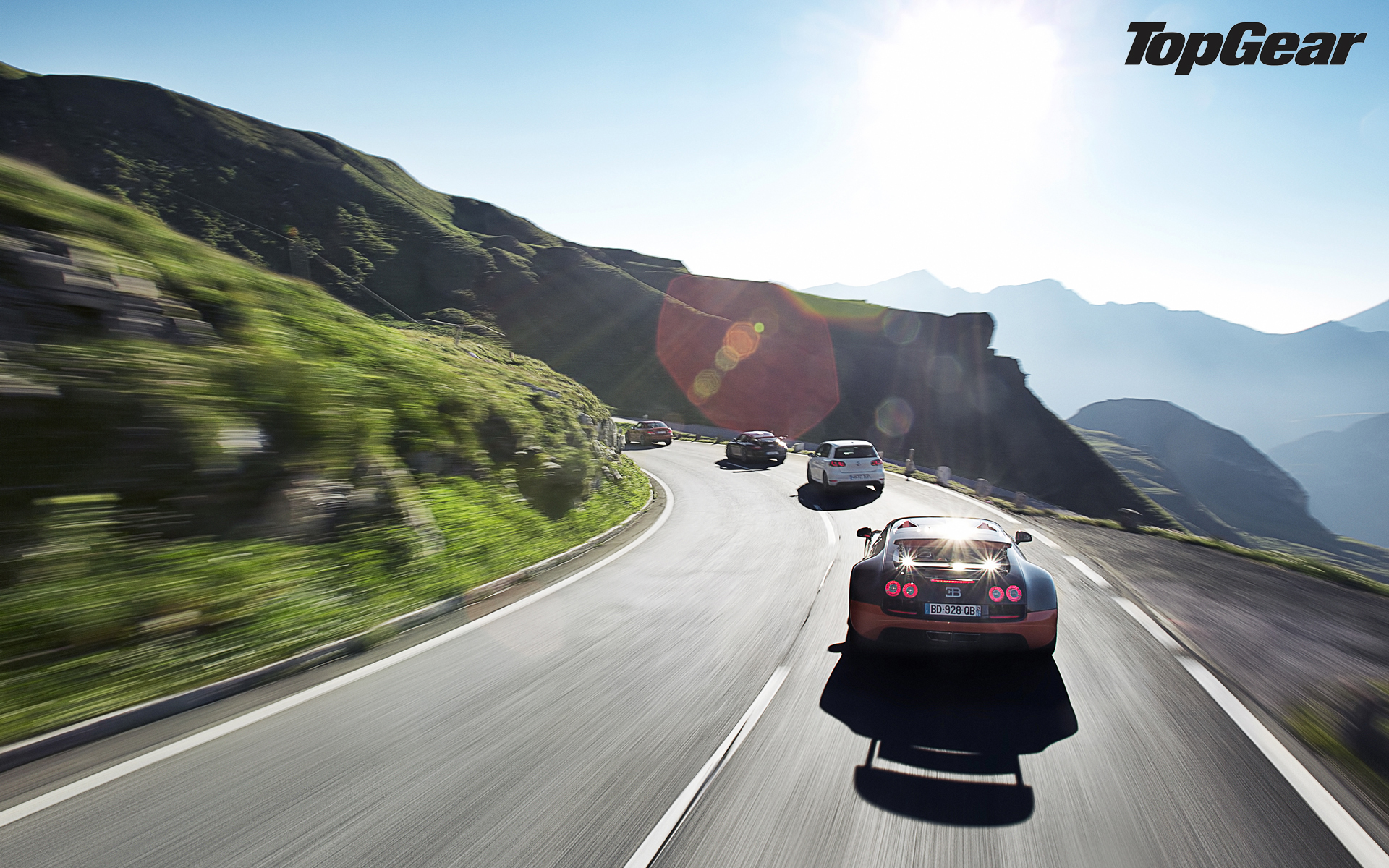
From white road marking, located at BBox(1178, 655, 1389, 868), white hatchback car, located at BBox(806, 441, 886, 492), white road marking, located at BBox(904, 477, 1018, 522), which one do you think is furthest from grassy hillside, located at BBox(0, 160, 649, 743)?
white road marking, located at BBox(904, 477, 1018, 522)

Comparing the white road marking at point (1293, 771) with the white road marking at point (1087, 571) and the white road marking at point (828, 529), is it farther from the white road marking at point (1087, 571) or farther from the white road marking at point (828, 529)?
the white road marking at point (828, 529)

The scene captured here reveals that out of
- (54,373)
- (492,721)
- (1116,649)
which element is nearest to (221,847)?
(492,721)

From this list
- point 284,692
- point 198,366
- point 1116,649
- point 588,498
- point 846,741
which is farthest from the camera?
point 588,498

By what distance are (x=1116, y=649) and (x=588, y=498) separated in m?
10.4

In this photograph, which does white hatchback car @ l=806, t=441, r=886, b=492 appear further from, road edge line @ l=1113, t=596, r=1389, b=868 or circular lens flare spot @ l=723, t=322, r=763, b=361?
circular lens flare spot @ l=723, t=322, r=763, b=361

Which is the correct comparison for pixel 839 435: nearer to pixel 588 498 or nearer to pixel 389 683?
pixel 588 498

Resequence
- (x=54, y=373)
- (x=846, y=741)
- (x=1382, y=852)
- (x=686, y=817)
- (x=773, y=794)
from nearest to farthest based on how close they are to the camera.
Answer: (x=1382, y=852) < (x=686, y=817) < (x=773, y=794) < (x=846, y=741) < (x=54, y=373)

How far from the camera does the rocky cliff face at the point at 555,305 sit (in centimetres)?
7962

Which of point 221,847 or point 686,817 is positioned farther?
point 686,817

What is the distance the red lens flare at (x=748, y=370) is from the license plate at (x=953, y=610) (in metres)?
64.9

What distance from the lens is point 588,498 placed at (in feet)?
45.9

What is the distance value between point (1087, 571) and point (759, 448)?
1822 centimetres

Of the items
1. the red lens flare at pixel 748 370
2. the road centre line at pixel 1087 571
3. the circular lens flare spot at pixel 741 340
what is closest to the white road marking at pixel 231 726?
the road centre line at pixel 1087 571

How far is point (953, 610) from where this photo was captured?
496 cm
